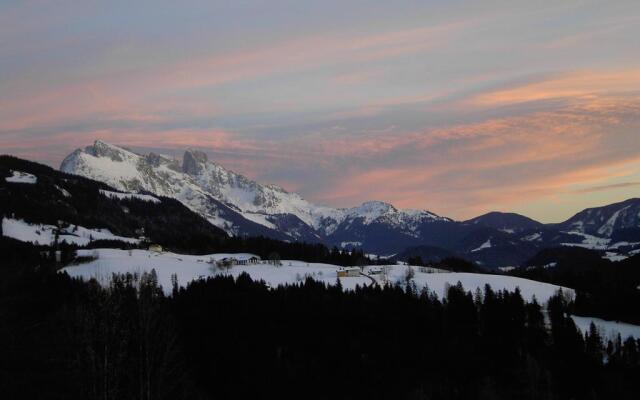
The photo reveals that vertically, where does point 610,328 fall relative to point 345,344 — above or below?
below

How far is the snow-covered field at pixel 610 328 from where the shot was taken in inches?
6314

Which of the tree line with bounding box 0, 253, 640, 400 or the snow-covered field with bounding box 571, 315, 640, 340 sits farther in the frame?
the snow-covered field with bounding box 571, 315, 640, 340

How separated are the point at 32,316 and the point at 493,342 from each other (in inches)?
3470

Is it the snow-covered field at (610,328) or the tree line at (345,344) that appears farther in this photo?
the snow-covered field at (610,328)

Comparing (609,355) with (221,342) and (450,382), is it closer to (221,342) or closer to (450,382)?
(450,382)

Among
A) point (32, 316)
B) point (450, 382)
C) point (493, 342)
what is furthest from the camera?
point (493, 342)

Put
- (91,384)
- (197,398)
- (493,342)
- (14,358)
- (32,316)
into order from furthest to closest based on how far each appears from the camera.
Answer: (493,342) < (32,316) < (197,398) < (14,358) < (91,384)

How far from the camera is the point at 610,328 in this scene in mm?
168000

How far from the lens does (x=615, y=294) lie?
7185 inches

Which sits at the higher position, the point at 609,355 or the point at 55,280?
the point at 55,280

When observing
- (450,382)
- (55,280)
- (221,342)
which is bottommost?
(450,382)

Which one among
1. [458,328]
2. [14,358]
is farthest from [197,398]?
A: [458,328]

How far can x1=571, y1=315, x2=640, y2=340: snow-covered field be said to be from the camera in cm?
16038

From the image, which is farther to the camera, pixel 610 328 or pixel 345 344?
pixel 610 328
